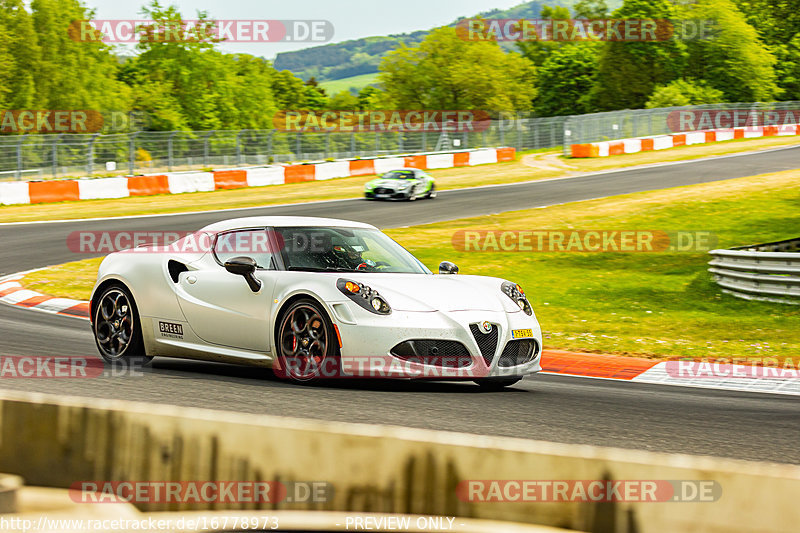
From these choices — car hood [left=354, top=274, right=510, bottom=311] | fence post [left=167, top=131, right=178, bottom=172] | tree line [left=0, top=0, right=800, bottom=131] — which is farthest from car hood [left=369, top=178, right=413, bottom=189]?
tree line [left=0, top=0, right=800, bottom=131]

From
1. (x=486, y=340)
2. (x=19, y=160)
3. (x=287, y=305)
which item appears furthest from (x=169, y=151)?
(x=486, y=340)

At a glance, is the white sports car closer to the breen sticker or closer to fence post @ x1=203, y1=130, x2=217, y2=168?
the breen sticker

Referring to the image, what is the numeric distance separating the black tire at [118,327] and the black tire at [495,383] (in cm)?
293

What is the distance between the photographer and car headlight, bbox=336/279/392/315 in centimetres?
674

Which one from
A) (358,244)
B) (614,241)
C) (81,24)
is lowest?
(614,241)

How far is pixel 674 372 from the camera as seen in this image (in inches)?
365

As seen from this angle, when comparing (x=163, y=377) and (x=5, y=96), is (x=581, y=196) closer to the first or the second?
(x=163, y=377)

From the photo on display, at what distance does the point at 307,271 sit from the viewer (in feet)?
23.7

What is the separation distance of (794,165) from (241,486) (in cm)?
3364

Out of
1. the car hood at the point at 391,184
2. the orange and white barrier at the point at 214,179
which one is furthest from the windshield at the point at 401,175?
the orange and white barrier at the point at 214,179

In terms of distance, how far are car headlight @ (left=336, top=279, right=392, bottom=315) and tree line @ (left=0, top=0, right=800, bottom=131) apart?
2357 inches

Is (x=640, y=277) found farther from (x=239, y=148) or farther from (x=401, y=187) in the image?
(x=239, y=148)

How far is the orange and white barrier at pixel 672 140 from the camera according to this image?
138 ft

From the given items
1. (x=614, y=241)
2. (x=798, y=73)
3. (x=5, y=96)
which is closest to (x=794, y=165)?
(x=614, y=241)
